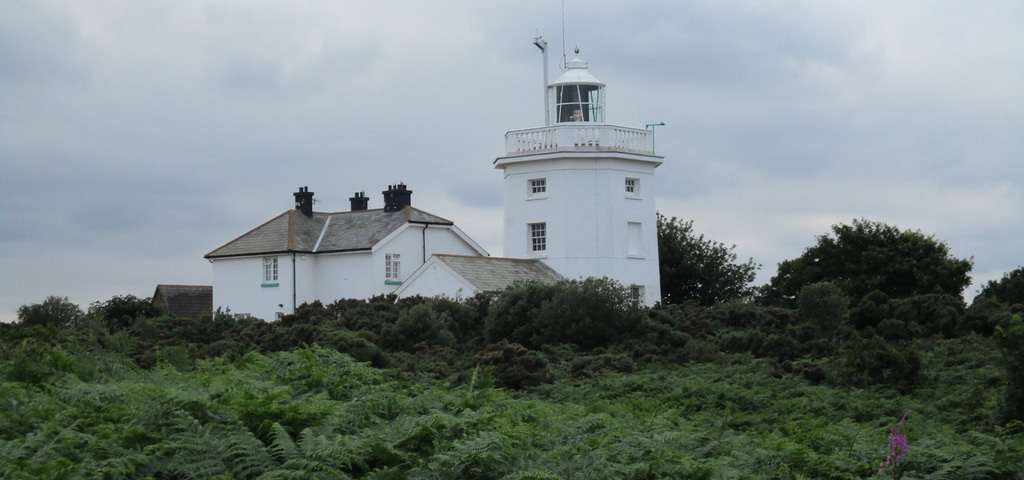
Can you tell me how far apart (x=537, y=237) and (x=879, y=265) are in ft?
37.0

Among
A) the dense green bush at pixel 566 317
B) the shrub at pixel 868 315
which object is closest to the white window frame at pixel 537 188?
the dense green bush at pixel 566 317

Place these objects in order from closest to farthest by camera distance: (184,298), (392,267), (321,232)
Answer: (392,267) → (321,232) → (184,298)

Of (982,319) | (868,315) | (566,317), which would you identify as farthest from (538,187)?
(982,319)

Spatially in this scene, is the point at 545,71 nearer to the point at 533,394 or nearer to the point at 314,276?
the point at 314,276

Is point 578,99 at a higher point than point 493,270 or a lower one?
higher

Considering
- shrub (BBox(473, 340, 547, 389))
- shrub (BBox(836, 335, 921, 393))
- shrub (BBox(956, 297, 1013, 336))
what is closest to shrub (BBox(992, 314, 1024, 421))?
shrub (BBox(836, 335, 921, 393))

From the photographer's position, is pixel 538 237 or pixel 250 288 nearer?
pixel 538 237

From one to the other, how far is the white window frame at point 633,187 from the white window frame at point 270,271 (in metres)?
15.4

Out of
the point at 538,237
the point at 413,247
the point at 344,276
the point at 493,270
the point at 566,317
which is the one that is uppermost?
the point at 413,247

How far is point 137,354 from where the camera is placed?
Answer: 70.0ft

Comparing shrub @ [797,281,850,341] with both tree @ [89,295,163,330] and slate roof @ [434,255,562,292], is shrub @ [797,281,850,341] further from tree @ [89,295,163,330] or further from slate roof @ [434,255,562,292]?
tree @ [89,295,163,330]

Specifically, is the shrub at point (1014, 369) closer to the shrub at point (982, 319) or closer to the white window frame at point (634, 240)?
the shrub at point (982, 319)

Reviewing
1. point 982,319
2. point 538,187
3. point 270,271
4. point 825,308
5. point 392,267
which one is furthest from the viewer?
point 270,271

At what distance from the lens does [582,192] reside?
40312 millimetres
